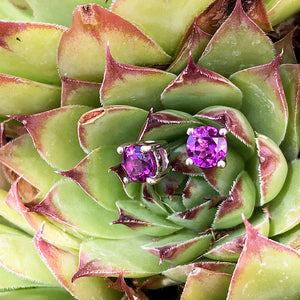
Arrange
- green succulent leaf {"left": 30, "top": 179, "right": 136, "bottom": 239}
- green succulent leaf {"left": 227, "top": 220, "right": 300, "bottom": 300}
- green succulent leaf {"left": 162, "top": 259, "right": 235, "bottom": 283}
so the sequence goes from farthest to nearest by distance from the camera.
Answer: green succulent leaf {"left": 30, "top": 179, "right": 136, "bottom": 239} → green succulent leaf {"left": 162, "top": 259, "right": 235, "bottom": 283} → green succulent leaf {"left": 227, "top": 220, "right": 300, "bottom": 300}

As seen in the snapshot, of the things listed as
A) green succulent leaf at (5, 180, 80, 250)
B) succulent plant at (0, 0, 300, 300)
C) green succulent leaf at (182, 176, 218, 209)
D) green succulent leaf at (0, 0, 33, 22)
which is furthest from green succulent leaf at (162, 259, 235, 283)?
green succulent leaf at (0, 0, 33, 22)

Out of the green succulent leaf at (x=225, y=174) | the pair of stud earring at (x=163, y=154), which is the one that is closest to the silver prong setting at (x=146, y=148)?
the pair of stud earring at (x=163, y=154)

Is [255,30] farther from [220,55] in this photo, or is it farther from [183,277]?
[183,277]

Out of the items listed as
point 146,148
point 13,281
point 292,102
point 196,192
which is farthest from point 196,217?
point 13,281

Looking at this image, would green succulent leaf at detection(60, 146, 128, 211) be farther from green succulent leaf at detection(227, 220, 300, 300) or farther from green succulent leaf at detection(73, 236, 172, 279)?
green succulent leaf at detection(227, 220, 300, 300)

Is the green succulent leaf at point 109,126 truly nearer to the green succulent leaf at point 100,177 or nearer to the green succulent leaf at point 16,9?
the green succulent leaf at point 100,177

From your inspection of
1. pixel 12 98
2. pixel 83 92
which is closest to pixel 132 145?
pixel 83 92
